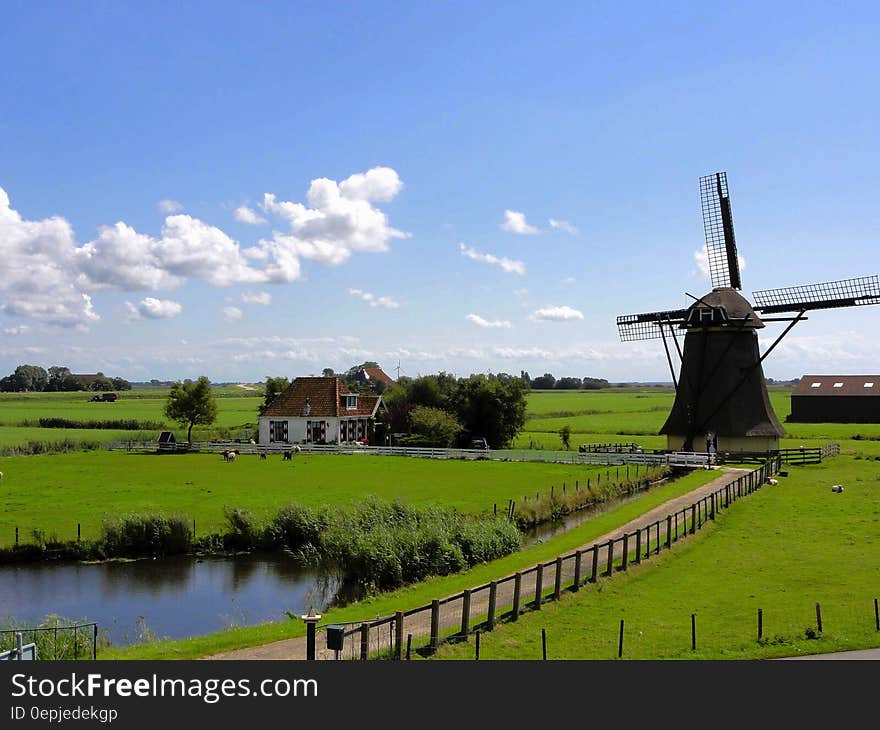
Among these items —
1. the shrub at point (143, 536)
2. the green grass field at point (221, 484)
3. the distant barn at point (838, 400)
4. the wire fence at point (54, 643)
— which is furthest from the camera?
the distant barn at point (838, 400)

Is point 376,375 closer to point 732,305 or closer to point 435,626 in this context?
point 732,305

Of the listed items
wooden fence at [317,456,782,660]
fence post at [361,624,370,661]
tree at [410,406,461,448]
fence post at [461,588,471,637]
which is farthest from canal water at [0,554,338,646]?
tree at [410,406,461,448]

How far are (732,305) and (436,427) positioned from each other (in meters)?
23.6

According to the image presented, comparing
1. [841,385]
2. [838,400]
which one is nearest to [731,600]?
[838,400]

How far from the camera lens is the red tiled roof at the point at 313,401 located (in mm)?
66250

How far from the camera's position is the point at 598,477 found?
42.7 m

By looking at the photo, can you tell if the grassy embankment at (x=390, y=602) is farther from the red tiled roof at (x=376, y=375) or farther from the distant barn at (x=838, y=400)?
the red tiled roof at (x=376, y=375)

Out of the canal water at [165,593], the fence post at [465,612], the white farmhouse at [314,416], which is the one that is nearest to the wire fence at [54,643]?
the canal water at [165,593]

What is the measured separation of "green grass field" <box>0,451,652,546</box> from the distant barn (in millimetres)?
48710

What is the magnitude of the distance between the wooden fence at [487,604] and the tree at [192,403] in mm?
49814
